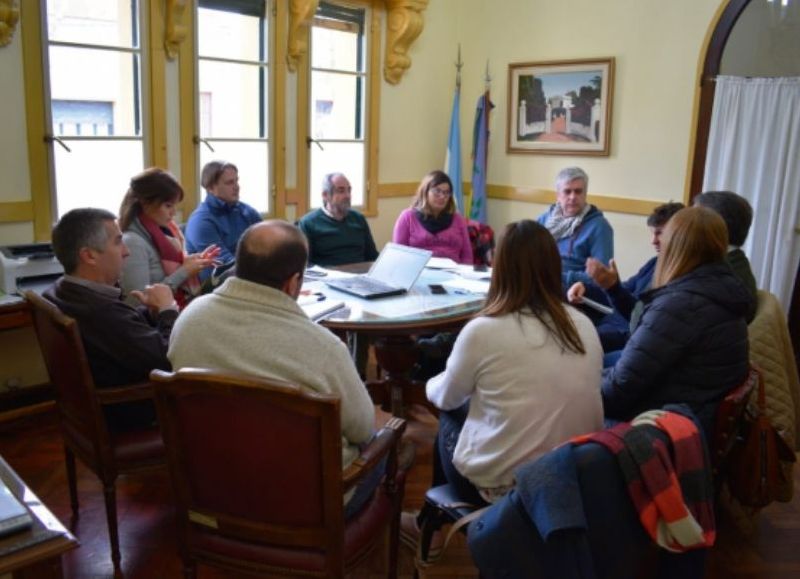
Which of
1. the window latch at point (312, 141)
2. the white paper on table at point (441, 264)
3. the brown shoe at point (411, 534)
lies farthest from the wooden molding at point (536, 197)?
the brown shoe at point (411, 534)

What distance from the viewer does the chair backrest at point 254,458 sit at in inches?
55.6

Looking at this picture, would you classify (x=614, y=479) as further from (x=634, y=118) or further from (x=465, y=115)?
(x=465, y=115)

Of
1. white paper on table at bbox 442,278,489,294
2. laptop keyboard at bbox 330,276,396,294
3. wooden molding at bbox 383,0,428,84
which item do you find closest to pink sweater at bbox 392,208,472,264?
white paper on table at bbox 442,278,489,294

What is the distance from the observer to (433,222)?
3965mm

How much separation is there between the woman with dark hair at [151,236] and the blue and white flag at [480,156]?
9.49ft

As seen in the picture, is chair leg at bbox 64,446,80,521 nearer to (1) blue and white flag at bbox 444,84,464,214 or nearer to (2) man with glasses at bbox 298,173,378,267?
(2) man with glasses at bbox 298,173,378,267

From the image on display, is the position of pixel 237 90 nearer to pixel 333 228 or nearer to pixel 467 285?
pixel 333 228

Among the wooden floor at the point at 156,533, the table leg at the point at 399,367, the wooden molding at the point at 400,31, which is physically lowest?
the wooden floor at the point at 156,533

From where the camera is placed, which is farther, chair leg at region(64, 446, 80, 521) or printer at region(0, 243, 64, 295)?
printer at region(0, 243, 64, 295)

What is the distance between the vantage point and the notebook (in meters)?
1.02

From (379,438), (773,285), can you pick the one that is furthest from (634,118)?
(379,438)

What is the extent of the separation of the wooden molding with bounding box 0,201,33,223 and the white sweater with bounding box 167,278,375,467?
204cm

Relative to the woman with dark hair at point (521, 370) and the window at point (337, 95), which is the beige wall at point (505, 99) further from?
the woman with dark hair at point (521, 370)

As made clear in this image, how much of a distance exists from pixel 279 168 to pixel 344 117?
0.74 m
